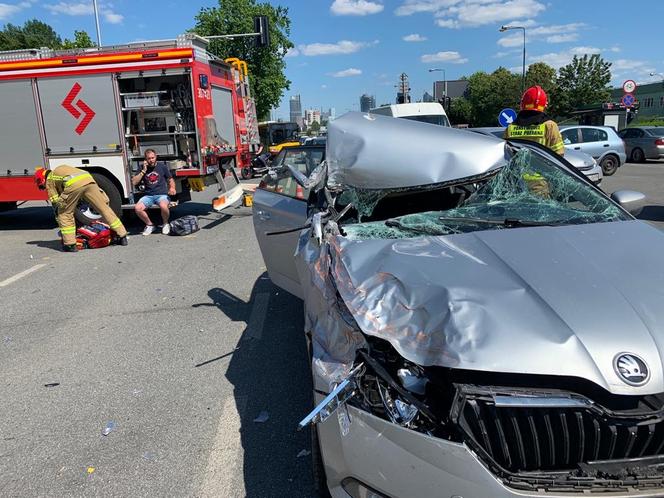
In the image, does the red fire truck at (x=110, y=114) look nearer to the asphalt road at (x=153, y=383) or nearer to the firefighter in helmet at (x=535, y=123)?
the asphalt road at (x=153, y=383)

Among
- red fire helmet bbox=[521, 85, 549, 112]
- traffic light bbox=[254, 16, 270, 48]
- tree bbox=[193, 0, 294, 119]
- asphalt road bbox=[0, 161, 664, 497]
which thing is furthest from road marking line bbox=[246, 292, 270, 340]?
tree bbox=[193, 0, 294, 119]

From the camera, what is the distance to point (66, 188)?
27.9 feet

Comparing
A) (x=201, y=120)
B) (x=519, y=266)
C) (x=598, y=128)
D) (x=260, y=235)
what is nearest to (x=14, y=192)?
(x=201, y=120)

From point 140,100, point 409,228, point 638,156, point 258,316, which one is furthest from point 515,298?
point 638,156

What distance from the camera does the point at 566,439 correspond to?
171 cm

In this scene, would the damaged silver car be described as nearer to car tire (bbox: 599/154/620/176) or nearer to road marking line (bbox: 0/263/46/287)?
road marking line (bbox: 0/263/46/287)

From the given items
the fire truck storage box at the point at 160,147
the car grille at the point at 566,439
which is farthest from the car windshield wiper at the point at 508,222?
the fire truck storage box at the point at 160,147

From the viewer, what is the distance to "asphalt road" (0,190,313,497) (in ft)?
9.20

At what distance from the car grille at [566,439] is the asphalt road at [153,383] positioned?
1205 millimetres

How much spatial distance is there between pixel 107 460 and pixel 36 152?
29.7 ft

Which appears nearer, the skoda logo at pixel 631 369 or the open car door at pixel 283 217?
the skoda logo at pixel 631 369

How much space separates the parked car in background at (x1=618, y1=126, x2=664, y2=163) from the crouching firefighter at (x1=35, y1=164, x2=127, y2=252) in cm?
2122

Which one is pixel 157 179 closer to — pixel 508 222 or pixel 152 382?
pixel 152 382

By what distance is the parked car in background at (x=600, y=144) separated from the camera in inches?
690
